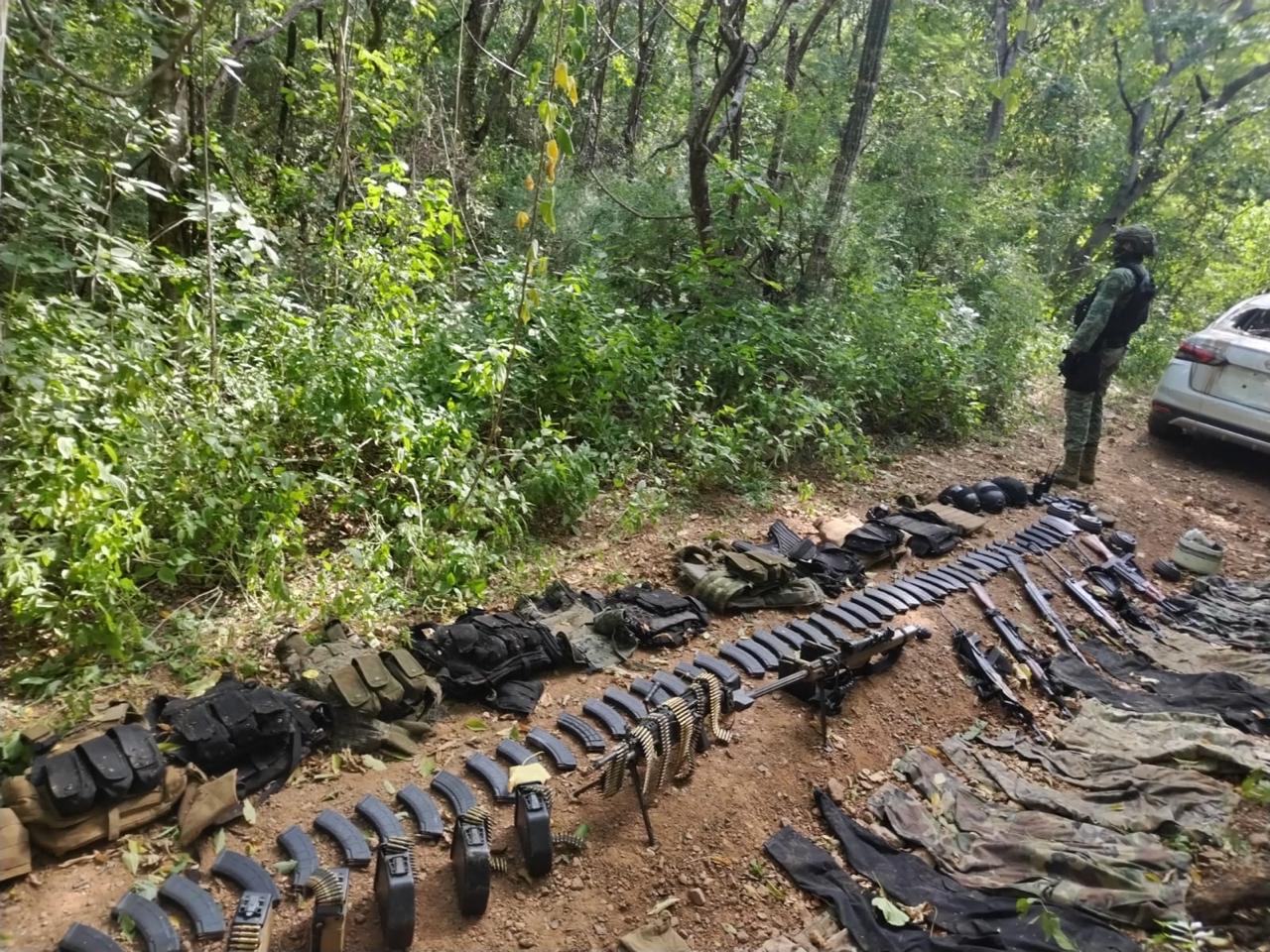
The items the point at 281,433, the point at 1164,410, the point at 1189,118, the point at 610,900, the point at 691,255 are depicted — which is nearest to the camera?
the point at 610,900

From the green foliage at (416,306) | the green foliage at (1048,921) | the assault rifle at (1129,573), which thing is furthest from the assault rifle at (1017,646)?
the green foliage at (1048,921)

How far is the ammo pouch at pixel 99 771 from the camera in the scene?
2.29 meters

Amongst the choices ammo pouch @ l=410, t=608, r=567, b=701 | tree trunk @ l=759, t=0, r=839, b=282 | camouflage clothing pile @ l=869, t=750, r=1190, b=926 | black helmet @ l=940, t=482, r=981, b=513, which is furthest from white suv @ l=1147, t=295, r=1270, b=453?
ammo pouch @ l=410, t=608, r=567, b=701

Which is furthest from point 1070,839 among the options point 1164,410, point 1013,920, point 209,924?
point 1164,410

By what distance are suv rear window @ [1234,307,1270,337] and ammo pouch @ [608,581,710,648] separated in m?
6.65

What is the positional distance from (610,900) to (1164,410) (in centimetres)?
798

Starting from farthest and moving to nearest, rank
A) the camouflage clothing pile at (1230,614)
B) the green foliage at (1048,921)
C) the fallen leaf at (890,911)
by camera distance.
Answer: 1. the camouflage clothing pile at (1230,614)
2. the fallen leaf at (890,911)
3. the green foliage at (1048,921)

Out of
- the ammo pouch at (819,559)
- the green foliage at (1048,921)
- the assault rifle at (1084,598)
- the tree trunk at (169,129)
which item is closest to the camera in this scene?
the green foliage at (1048,921)

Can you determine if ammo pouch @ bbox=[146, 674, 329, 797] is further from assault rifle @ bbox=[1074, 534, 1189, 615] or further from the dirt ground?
assault rifle @ bbox=[1074, 534, 1189, 615]

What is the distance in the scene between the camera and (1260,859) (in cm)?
282

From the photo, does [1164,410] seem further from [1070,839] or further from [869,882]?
[869,882]

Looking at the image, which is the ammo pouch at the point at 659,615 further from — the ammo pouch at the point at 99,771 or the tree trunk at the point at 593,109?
the tree trunk at the point at 593,109

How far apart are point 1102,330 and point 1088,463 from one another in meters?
1.36

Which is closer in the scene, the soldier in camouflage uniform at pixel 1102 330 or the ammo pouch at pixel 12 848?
the ammo pouch at pixel 12 848
